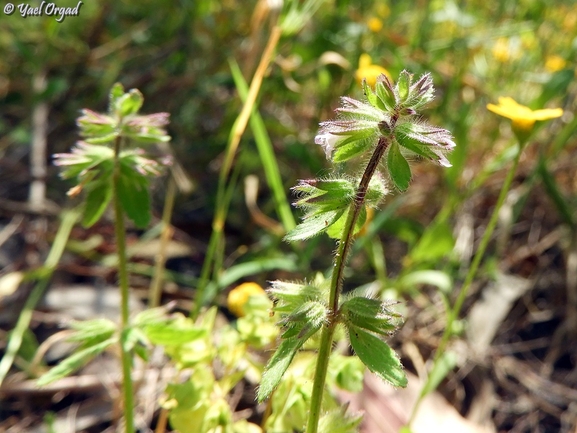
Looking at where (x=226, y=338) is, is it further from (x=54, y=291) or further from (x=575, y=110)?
(x=575, y=110)

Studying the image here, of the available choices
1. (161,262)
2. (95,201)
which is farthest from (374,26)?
(95,201)

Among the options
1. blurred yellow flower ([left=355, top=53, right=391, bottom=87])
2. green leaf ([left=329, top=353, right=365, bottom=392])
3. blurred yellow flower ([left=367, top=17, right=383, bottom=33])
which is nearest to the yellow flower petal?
blurred yellow flower ([left=355, top=53, right=391, bottom=87])

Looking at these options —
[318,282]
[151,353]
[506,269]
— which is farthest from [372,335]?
[506,269]

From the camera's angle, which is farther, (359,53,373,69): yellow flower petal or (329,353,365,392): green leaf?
(359,53,373,69): yellow flower petal

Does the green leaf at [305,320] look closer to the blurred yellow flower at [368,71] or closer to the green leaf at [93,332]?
the green leaf at [93,332]

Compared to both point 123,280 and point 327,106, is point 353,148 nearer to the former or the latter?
point 123,280

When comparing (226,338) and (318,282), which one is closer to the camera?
(318,282)

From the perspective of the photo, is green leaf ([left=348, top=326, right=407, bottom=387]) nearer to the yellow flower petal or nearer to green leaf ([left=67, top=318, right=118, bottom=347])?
green leaf ([left=67, top=318, right=118, bottom=347])
